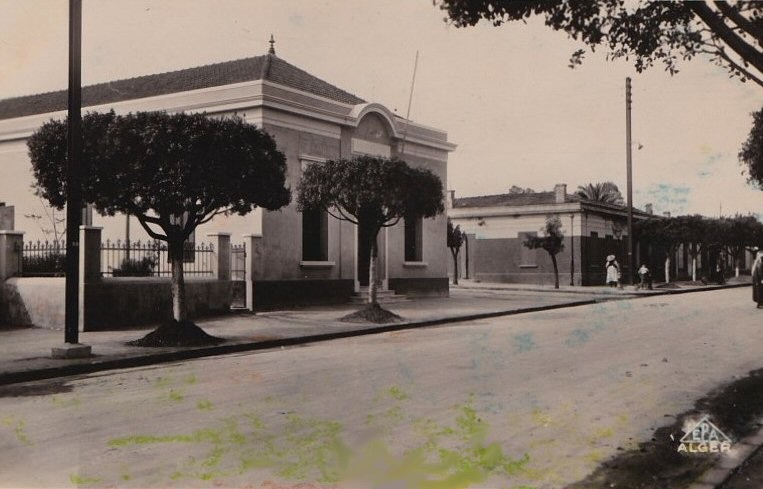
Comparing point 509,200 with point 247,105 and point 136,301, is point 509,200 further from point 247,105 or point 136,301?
point 136,301

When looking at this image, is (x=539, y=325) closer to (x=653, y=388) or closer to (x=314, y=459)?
(x=653, y=388)

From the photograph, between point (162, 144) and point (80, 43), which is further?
point (162, 144)

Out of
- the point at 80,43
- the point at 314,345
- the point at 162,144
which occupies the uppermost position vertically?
the point at 80,43

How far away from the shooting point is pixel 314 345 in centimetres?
1162

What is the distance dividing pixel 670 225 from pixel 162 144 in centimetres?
3339

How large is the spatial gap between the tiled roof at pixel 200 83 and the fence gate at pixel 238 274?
5.30 meters

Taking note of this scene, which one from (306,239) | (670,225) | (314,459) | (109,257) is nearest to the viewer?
(314,459)

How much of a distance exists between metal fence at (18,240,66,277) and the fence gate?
4.15m

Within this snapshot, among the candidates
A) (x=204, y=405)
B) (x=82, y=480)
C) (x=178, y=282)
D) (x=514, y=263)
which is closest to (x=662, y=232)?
(x=514, y=263)

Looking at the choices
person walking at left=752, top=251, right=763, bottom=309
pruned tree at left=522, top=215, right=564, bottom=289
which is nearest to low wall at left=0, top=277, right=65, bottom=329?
person walking at left=752, top=251, right=763, bottom=309

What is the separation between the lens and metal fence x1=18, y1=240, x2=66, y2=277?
1393 centimetres

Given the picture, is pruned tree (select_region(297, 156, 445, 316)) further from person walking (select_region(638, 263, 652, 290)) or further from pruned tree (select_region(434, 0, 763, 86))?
person walking (select_region(638, 263, 652, 290))

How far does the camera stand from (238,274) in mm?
17453

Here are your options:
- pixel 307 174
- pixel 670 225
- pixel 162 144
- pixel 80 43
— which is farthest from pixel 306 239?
pixel 670 225
